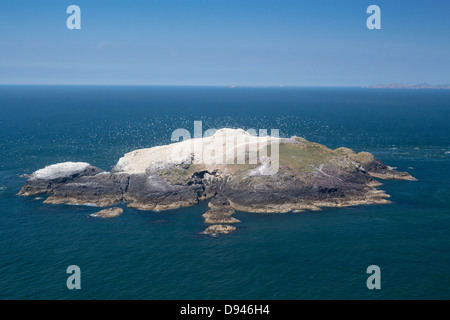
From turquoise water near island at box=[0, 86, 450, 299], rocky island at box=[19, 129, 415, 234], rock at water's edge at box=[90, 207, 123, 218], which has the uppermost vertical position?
rocky island at box=[19, 129, 415, 234]

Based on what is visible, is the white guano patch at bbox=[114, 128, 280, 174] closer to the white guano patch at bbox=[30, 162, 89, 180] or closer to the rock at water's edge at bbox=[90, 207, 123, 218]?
the white guano patch at bbox=[30, 162, 89, 180]

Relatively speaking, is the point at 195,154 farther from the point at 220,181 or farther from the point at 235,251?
the point at 235,251

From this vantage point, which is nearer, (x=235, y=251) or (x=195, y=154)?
(x=235, y=251)

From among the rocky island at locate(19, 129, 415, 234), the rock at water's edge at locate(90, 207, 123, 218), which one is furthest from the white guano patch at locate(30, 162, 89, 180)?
the rock at water's edge at locate(90, 207, 123, 218)

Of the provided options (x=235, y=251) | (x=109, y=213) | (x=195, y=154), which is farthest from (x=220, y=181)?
(x=235, y=251)

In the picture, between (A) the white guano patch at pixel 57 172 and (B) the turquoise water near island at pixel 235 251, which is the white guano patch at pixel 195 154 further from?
(B) the turquoise water near island at pixel 235 251

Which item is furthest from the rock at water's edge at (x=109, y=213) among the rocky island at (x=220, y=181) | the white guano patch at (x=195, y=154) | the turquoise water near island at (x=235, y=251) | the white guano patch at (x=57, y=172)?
the white guano patch at (x=57, y=172)
